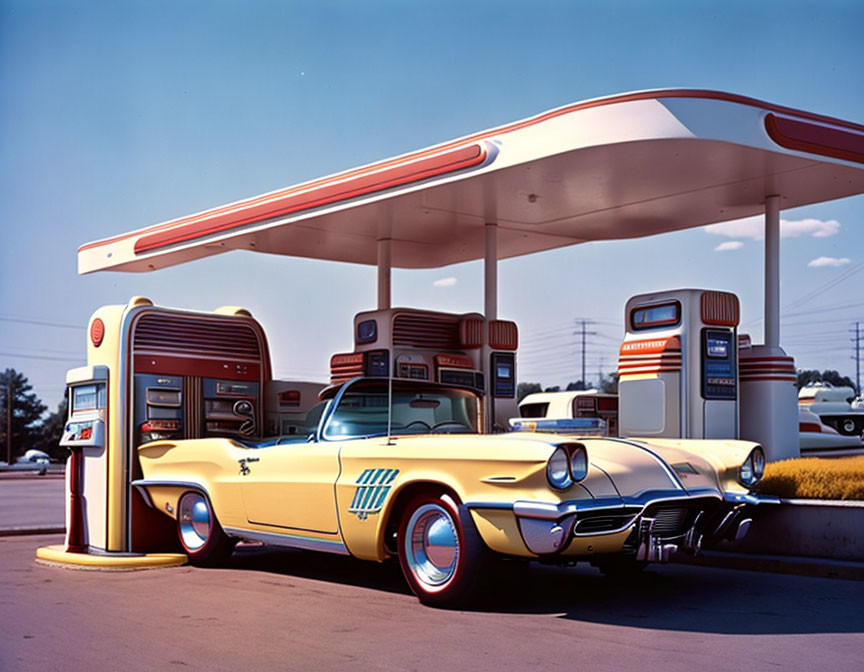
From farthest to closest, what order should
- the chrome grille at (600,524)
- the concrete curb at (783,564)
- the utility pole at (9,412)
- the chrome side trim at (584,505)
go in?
the concrete curb at (783,564) < the utility pole at (9,412) < the chrome grille at (600,524) < the chrome side trim at (584,505)

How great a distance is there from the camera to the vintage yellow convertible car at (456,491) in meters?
6.33

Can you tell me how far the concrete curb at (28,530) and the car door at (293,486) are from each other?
18.8ft

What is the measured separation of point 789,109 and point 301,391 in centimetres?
650

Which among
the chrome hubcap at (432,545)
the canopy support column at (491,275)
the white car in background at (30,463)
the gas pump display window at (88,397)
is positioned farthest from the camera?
the white car in background at (30,463)

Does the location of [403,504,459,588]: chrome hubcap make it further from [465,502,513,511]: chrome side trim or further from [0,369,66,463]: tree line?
[0,369,66,463]: tree line

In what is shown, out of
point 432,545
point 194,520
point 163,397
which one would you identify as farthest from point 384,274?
point 432,545

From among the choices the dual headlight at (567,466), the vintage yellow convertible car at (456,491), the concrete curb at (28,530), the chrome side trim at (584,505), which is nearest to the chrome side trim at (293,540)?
the vintage yellow convertible car at (456,491)

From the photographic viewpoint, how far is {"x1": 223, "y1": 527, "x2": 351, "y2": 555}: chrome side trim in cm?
757

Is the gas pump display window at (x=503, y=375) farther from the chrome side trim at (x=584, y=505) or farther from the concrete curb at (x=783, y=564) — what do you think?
the chrome side trim at (x=584, y=505)

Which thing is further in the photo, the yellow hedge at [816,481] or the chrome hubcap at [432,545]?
the yellow hedge at [816,481]

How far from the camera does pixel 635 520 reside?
643 centimetres

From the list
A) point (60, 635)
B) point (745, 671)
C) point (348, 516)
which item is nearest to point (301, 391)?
point (348, 516)

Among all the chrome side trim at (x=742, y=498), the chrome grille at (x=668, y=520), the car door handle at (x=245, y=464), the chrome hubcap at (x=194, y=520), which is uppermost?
the car door handle at (x=245, y=464)

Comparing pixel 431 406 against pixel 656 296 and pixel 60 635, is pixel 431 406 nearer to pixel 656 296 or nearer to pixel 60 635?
pixel 60 635
